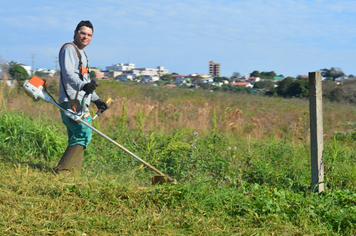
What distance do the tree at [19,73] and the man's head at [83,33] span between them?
11.5 meters

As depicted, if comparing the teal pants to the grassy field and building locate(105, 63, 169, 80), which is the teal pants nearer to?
the grassy field

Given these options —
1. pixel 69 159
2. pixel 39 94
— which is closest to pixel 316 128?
pixel 69 159

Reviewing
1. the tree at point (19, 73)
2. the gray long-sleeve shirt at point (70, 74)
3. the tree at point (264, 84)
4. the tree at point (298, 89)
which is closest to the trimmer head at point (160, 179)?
the gray long-sleeve shirt at point (70, 74)

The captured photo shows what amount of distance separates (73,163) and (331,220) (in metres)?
→ 3.00

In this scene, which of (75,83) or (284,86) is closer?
(75,83)

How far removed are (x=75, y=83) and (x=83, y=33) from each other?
676 millimetres

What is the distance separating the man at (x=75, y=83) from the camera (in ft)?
14.6

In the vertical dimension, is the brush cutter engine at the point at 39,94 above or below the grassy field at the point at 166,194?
above

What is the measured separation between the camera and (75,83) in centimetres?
441

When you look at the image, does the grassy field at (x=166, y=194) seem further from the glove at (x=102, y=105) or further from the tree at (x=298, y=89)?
the tree at (x=298, y=89)

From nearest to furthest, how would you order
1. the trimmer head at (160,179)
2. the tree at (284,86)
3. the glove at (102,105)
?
the trimmer head at (160,179), the glove at (102,105), the tree at (284,86)

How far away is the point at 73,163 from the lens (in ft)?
15.4

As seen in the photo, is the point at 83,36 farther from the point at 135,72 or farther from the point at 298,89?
the point at 135,72

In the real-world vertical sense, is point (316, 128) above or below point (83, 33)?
below
